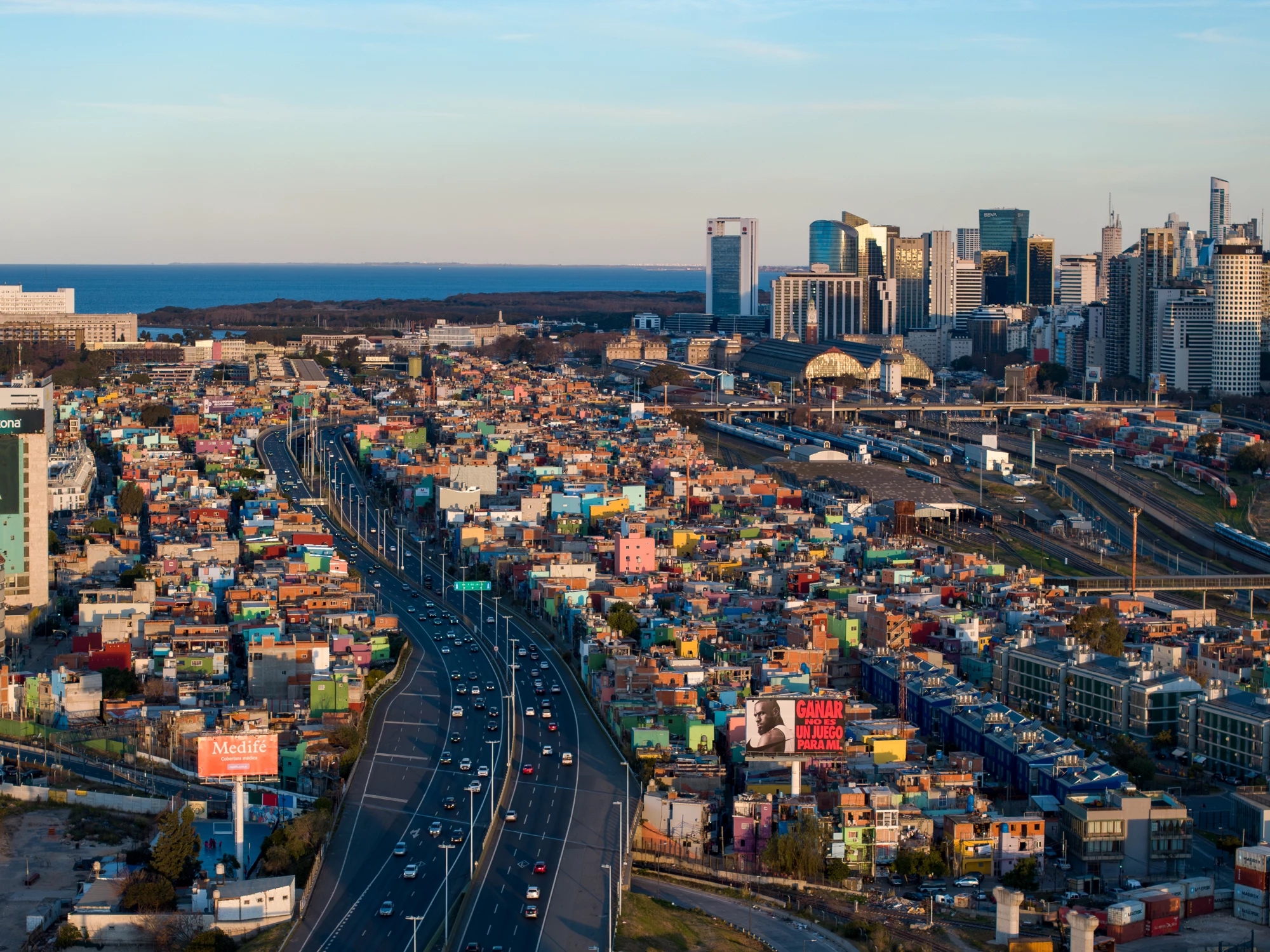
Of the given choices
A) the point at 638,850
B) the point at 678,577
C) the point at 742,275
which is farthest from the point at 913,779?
the point at 742,275

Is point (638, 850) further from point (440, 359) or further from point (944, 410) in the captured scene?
point (440, 359)

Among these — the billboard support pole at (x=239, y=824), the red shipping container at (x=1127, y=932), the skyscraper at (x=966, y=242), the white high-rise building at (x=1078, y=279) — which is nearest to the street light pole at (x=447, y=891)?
the billboard support pole at (x=239, y=824)

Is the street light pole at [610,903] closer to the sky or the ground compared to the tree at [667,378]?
closer to the ground

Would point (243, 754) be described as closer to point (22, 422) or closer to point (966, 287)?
point (22, 422)

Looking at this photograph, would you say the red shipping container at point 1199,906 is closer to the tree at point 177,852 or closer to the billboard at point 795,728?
the billboard at point 795,728

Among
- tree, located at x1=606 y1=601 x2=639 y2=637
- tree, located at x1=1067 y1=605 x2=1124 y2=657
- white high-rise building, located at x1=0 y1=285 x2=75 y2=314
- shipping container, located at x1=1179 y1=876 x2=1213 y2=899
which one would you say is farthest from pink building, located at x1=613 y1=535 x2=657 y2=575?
white high-rise building, located at x1=0 y1=285 x2=75 y2=314

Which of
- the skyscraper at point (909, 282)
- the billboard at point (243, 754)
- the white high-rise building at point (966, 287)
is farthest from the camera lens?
the white high-rise building at point (966, 287)

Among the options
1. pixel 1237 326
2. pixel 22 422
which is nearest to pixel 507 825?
pixel 22 422

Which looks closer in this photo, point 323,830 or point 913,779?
point 323,830
